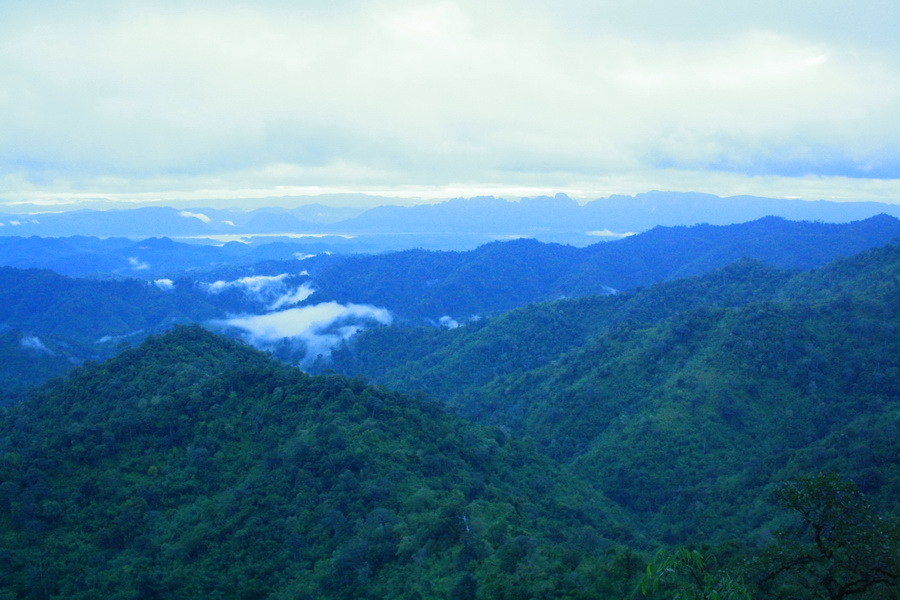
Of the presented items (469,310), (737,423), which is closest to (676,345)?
(737,423)

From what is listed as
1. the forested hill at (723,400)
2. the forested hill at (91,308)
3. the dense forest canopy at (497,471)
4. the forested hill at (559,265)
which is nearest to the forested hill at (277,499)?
the dense forest canopy at (497,471)

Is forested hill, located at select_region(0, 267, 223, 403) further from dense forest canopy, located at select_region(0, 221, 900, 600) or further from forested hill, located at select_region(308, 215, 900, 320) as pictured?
dense forest canopy, located at select_region(0, 221, 900, 600)

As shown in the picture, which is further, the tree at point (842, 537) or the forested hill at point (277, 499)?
the forested hill at point (277, 499)

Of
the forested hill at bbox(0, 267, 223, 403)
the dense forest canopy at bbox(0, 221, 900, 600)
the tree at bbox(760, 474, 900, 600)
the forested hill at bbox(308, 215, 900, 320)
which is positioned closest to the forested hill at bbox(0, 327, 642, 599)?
the dense forest canopy at bbox(0, 221, 900, 600)

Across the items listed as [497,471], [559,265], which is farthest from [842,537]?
[559,265]

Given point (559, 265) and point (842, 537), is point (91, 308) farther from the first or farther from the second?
point (842, 537)

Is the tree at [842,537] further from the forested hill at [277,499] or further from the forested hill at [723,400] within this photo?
the forested hill at [723,400]
